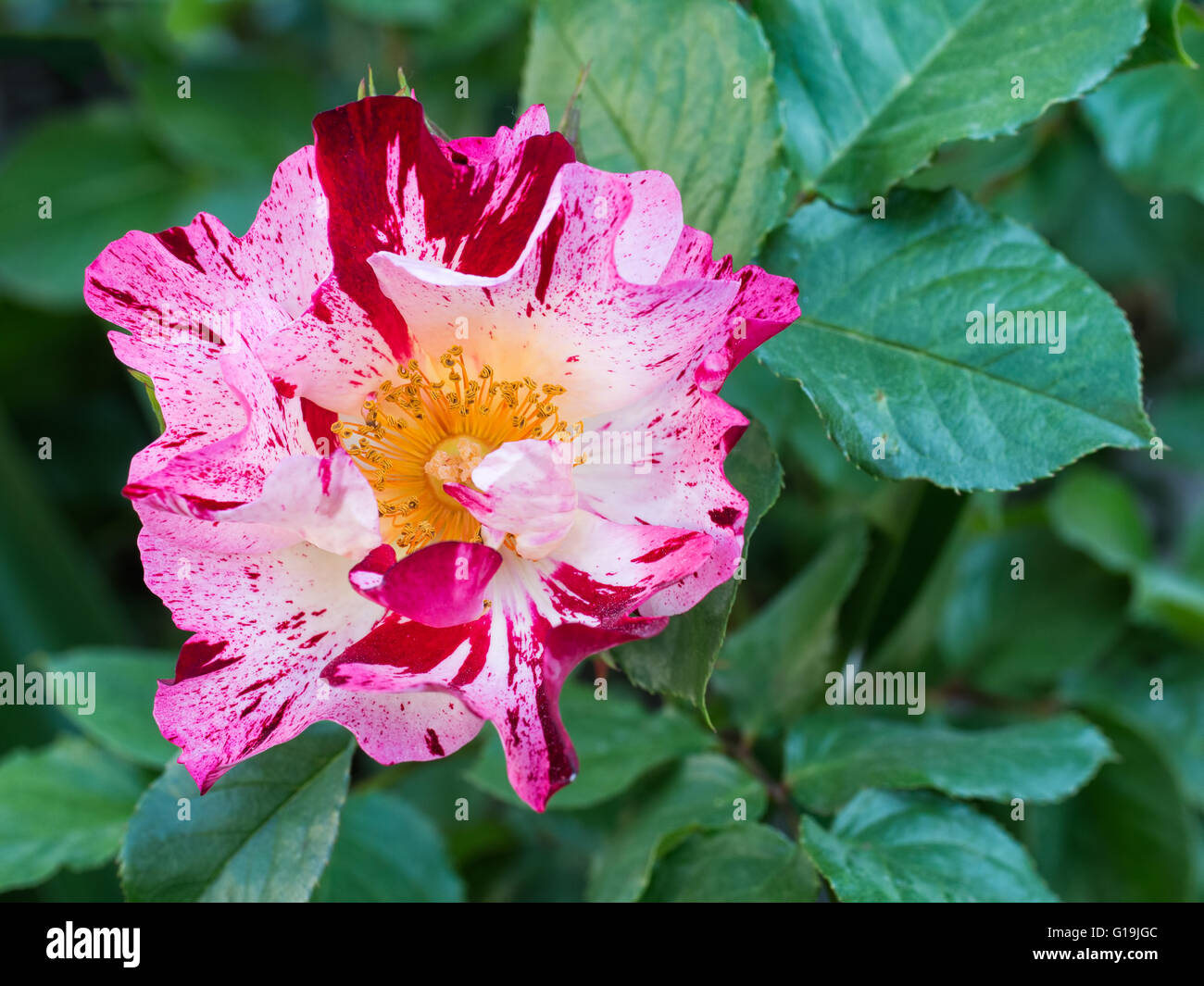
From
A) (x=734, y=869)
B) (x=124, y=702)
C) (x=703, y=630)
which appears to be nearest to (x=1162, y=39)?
(x=703, y=630)

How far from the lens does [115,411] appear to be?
1.48m

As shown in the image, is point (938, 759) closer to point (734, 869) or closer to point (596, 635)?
point (734, 869)

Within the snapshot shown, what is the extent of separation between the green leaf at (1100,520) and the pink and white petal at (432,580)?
696mm

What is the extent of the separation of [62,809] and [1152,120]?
95cm

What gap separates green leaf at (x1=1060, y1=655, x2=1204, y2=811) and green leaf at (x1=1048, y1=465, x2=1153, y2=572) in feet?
0.34

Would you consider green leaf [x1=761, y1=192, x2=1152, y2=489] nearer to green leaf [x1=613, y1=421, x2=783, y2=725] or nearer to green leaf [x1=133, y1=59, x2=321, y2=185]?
green leaf [x1=613, y1=421, x2=783, y2=725]

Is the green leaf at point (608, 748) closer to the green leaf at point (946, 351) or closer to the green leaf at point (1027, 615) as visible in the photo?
the green leaf at point (946, 351)

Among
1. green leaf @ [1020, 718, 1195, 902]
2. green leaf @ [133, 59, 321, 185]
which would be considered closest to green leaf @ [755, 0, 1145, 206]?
green leaf @ [1020, 718, 1195, 902]

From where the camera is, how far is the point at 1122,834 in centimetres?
87

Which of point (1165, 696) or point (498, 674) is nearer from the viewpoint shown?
point (498, 674)

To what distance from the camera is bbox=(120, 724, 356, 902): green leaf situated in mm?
555

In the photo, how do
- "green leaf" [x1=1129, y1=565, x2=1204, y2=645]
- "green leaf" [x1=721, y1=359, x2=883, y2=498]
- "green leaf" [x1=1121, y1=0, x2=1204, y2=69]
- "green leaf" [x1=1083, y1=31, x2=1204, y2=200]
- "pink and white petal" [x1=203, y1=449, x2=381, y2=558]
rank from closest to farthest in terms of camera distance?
"pink and white petal" [x1=203, y1=449, x2=381, y2=558] → "green leaf" [x1=1121, y1=0, x2=1204, y2=69] → "green leaf" [x1=721, y1=359, x2=883, y2=498] → "green leaf" [x1=1083, y1=31, x2=1204, y2=200] → "green leaf" [x1=1129, y1=565, x2=1204, y2=645]

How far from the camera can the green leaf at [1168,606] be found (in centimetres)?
93

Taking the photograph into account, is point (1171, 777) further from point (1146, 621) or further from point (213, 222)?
point (213, 222)
